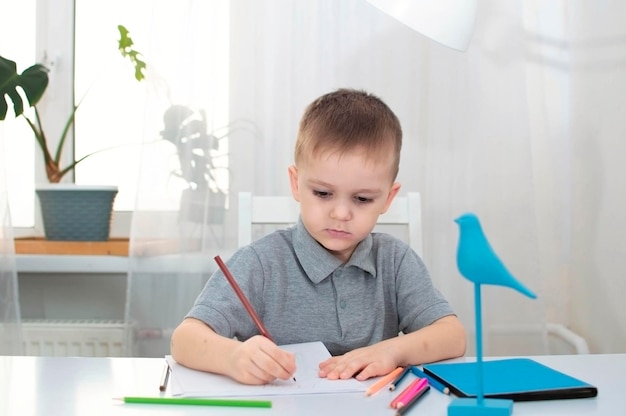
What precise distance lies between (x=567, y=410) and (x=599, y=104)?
1116 mm

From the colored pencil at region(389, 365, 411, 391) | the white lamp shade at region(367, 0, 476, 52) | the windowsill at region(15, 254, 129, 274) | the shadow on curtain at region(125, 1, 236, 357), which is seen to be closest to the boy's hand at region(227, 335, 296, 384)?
the colored pencil at region(389, 365, 411, 391)

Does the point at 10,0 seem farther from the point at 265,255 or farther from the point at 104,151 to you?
the point at 265,255

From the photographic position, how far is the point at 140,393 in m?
0.83

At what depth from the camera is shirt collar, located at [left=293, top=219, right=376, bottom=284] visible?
119cm

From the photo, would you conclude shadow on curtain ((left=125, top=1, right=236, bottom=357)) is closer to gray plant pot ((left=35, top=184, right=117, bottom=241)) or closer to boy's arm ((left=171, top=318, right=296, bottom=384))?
gray plant pot ((left=35, top=184, right=117, bottom=241))

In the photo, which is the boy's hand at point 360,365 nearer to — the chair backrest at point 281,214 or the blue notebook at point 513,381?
the blue notebook at point 513,381

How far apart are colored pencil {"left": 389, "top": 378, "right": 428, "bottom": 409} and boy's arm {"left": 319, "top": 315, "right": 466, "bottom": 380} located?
7 cm

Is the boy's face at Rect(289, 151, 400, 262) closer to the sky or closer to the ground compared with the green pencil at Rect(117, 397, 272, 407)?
closer to the sky

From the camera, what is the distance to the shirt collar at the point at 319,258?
3.90ft

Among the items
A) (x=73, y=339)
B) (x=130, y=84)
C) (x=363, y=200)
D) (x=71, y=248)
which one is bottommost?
(x=73, y=339)

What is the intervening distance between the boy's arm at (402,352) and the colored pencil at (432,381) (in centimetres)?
2

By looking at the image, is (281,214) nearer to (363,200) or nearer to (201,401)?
(363,200)

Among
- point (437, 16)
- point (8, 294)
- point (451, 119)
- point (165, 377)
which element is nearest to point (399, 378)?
point (165, 377)

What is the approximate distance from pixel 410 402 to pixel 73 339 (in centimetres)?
148
